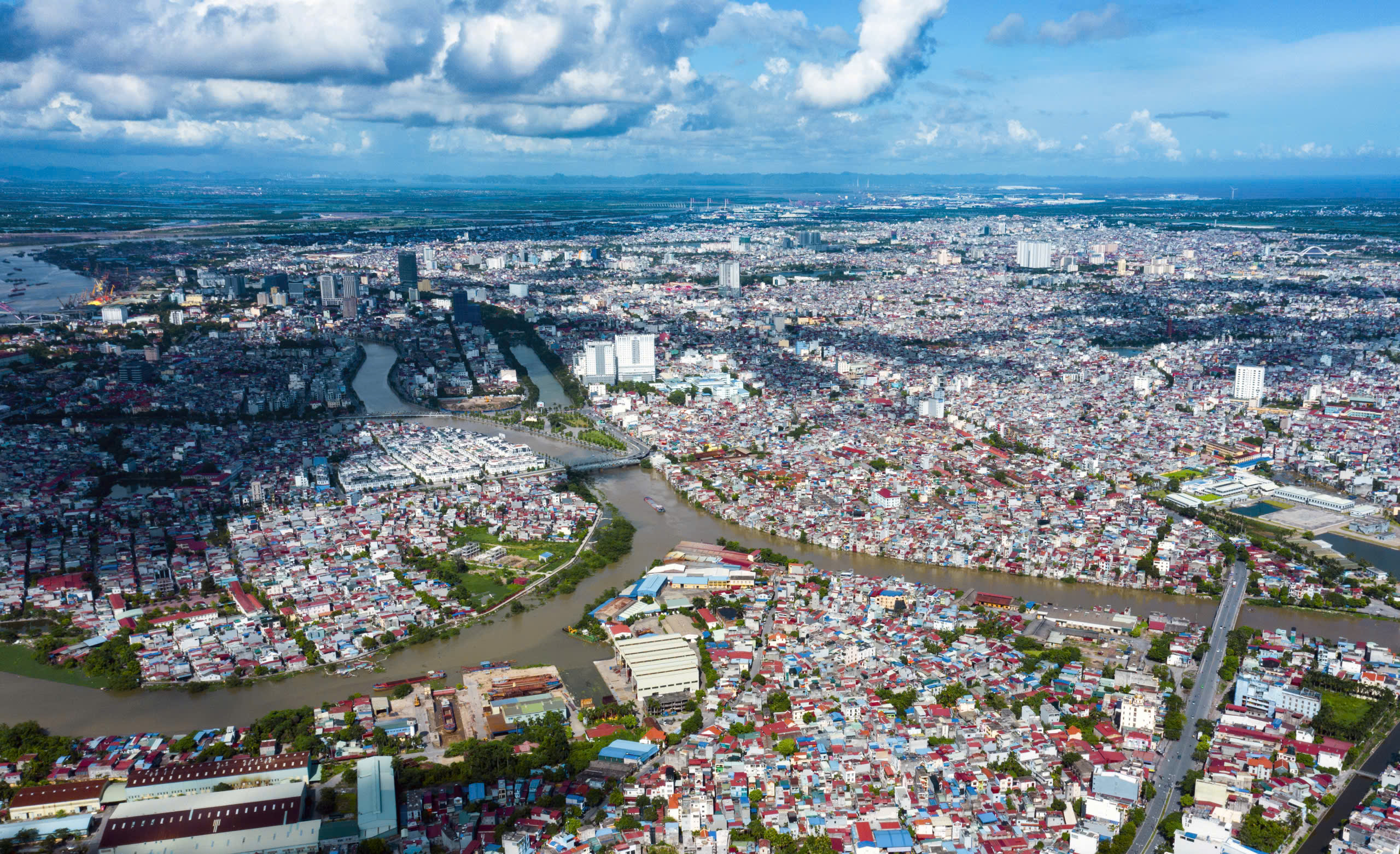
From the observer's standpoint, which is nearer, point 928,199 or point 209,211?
point 209,211

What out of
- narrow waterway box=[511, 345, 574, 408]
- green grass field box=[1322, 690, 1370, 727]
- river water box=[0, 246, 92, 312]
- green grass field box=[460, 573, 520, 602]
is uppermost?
river water box=[0, 246, 92, 312]

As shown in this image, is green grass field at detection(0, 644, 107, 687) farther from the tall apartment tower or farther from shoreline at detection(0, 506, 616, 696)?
the tall apartment tower

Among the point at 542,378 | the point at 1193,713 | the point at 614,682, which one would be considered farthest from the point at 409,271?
the point at 1193,713

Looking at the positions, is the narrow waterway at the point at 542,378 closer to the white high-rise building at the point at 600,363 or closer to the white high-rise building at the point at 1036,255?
the white high-rise building at the point at 600,363

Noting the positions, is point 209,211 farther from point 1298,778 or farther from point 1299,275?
point 1298,778

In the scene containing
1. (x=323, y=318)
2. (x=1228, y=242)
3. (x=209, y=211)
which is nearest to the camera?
(x=323, y=318)

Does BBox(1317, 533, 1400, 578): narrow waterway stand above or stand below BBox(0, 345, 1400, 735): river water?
above

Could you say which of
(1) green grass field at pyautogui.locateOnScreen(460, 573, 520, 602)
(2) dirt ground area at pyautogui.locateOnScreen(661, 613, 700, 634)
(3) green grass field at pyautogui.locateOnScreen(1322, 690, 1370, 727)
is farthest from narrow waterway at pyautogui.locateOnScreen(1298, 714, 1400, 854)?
(1) green grass field at pyautogui.locateOnScreen(460, 573, 520, 602)

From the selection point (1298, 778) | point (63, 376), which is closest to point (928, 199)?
point (63, 376)

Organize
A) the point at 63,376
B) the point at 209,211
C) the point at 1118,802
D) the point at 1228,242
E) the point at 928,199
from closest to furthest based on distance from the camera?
1. the point at 1118,802
2. the point at 63,376
3. the point at 1228,242
4. the point at 209,211
5. the point at 928,199
